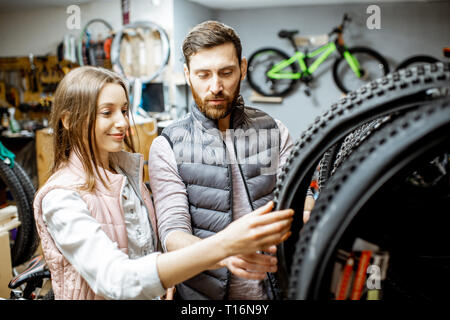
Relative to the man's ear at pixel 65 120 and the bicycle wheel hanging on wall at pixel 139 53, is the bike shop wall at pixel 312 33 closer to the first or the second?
the bicycle wheel hanging on wall at pixel 139 53

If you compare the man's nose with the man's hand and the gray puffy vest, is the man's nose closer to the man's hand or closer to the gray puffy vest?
the gray puffy vest

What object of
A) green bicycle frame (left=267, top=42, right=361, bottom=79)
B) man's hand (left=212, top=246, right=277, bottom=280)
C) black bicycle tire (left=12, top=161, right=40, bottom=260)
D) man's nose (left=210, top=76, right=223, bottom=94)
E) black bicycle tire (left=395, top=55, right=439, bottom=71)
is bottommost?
black bicycle tire (left=12, top=161, right=40, bottom=260)

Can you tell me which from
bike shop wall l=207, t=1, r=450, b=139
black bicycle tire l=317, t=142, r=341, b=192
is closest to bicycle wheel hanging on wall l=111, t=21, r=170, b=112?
bike shop wall l=207, t=1, r=450, b=139

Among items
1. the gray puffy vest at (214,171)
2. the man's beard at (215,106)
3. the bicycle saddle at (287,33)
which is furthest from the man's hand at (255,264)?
the bicycle saddle at (287,33)

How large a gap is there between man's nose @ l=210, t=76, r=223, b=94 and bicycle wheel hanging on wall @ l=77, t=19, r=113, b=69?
3115 mm

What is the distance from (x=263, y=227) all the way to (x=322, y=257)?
0.09m

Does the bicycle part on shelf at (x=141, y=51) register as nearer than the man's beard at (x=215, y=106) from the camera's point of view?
No

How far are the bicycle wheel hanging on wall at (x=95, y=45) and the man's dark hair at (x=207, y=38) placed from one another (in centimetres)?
304

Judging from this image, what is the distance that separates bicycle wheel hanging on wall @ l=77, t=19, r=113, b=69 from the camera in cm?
344

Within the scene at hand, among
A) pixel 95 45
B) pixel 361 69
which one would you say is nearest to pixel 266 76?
pixel 361 69

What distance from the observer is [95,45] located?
3.56 metres

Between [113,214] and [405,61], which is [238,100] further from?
[405,61]

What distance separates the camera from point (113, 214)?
2.06ft

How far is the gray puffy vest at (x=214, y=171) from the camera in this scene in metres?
0.75
